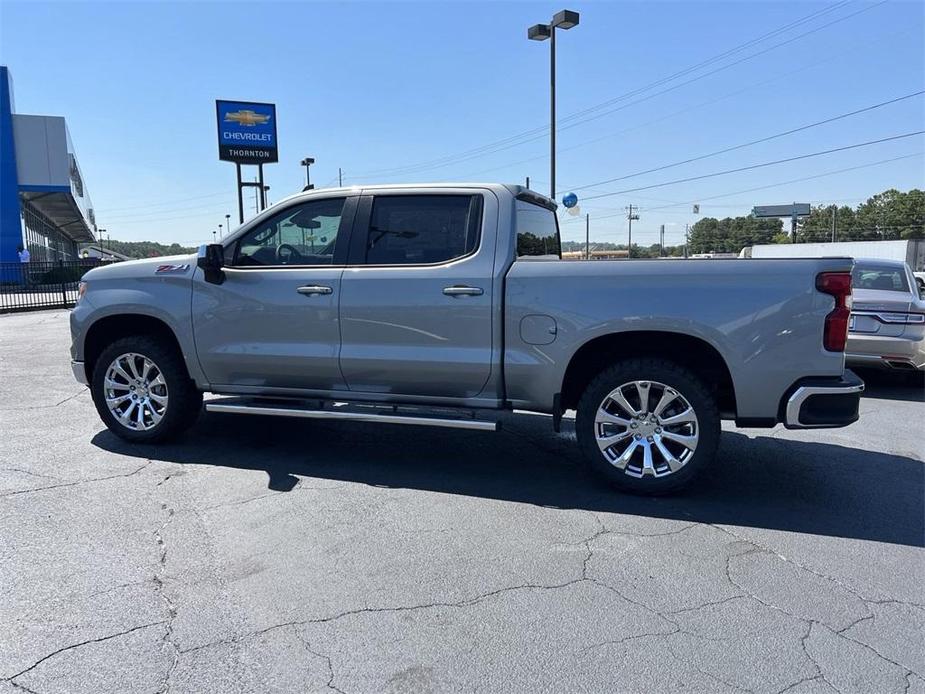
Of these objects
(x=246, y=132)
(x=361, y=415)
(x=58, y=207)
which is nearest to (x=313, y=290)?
(x=361, y=415)

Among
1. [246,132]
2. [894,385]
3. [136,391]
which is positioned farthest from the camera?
[246,132]

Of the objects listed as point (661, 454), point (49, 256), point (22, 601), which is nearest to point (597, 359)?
point (661, 454)

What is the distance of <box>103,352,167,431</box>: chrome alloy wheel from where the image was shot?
18.3ft

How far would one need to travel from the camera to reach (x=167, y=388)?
18.0ft

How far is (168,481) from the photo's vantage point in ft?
15.8

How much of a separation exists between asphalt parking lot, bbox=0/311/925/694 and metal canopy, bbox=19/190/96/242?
134ft

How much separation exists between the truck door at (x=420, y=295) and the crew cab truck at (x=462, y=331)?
0.04 feet

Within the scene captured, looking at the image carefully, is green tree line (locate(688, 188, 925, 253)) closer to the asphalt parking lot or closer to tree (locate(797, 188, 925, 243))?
tree (locate(797, 188, 925, 243))

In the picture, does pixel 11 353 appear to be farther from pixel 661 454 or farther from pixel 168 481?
pixel 661 454

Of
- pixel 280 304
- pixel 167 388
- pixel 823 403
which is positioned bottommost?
pixel 167 388

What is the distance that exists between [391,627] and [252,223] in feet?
11.6

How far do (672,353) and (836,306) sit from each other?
1.02 meters

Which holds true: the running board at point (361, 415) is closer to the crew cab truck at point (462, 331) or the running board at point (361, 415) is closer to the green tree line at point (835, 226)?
the crew cab truck at point (462, 331)

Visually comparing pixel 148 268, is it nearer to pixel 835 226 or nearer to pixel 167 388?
pixel 167 388
